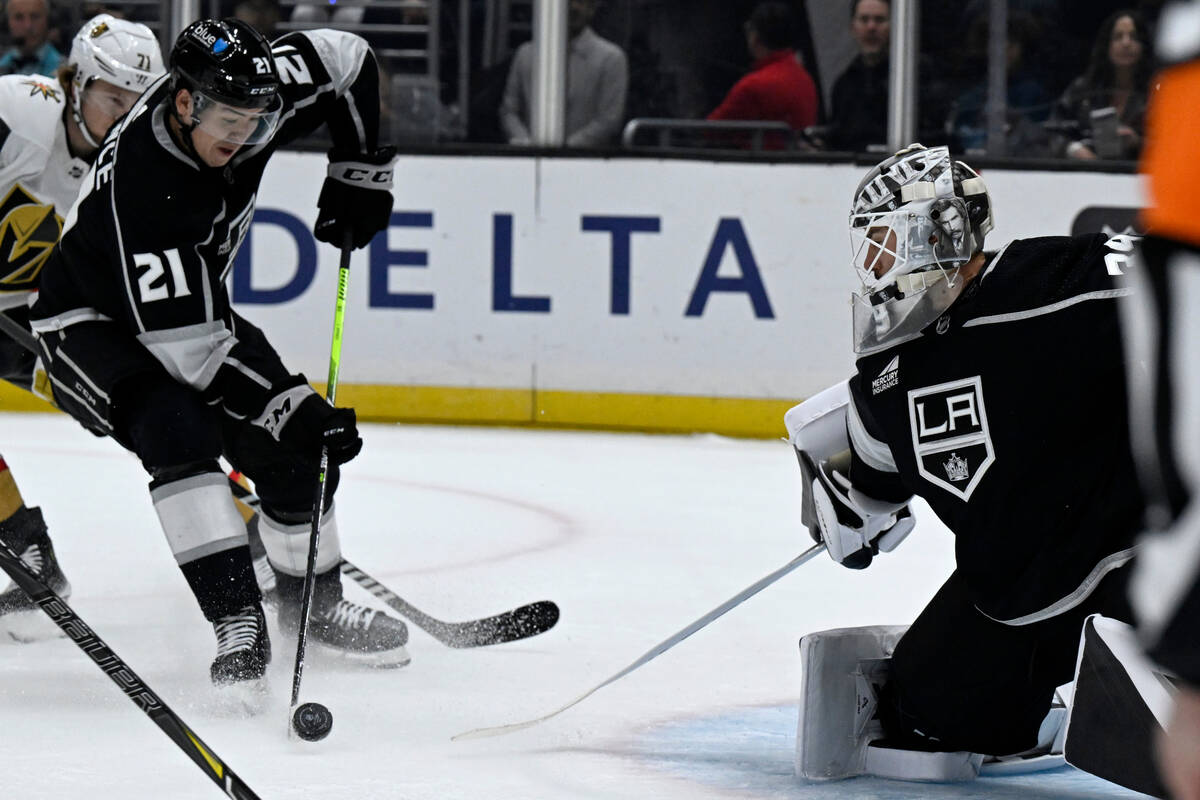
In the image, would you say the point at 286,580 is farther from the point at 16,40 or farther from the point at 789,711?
the point at 16,40

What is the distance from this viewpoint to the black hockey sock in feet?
7.66

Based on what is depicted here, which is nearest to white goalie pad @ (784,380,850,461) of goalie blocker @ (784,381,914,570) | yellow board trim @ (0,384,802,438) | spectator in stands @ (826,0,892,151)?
goalie blocker @ (784,381,914,570)

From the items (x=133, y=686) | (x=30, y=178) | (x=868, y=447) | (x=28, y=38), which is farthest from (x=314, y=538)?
(x=28, y=38)

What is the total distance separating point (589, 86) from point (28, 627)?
2.85m

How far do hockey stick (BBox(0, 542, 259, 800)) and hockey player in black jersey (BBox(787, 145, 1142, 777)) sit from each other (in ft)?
2.18

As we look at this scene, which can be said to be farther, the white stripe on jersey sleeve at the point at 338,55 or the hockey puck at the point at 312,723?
the white stripe on jersey sleeve at the point at 338,55

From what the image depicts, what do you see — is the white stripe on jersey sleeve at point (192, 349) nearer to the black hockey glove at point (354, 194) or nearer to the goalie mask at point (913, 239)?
the black hockey glove at point (354, 194)

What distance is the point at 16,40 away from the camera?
211 inches

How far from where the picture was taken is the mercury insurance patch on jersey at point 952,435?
177 cm

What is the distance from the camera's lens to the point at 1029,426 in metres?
1.75

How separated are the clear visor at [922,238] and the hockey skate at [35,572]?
1.53 m

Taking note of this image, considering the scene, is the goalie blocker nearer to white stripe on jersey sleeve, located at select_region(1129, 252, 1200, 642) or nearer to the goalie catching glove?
the goalie catching glove

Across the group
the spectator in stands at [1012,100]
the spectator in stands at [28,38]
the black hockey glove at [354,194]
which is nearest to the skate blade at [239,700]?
the black hockey glove at [354,194]

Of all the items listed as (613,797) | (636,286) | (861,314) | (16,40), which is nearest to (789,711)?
(613,797)
